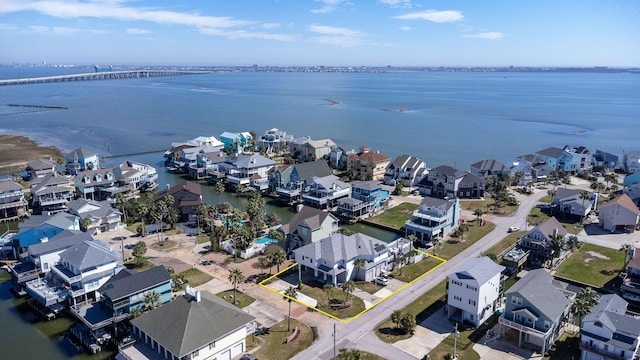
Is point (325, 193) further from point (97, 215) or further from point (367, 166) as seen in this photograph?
point (97, 215)

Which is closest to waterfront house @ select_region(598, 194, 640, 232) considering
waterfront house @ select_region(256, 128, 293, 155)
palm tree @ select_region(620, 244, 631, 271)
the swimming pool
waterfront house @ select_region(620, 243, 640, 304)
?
palm tree @ select_region(620, 244, 631, 271)

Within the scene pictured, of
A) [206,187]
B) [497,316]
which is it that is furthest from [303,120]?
[497,316]

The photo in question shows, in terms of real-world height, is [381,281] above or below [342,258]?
below

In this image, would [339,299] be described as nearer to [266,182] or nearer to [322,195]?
[322,195]

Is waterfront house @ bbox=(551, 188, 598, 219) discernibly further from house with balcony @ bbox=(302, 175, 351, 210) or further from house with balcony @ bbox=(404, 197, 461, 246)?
house with balcony @ bbox=(302, 175, 351, 210)

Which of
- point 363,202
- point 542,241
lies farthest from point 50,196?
point 542,241

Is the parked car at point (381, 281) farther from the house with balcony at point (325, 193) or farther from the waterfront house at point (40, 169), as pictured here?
the waterfront house at point (40, 169)

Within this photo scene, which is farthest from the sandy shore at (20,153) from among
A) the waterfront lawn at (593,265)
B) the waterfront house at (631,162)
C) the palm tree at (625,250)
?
the waterfront house at (631,162)
